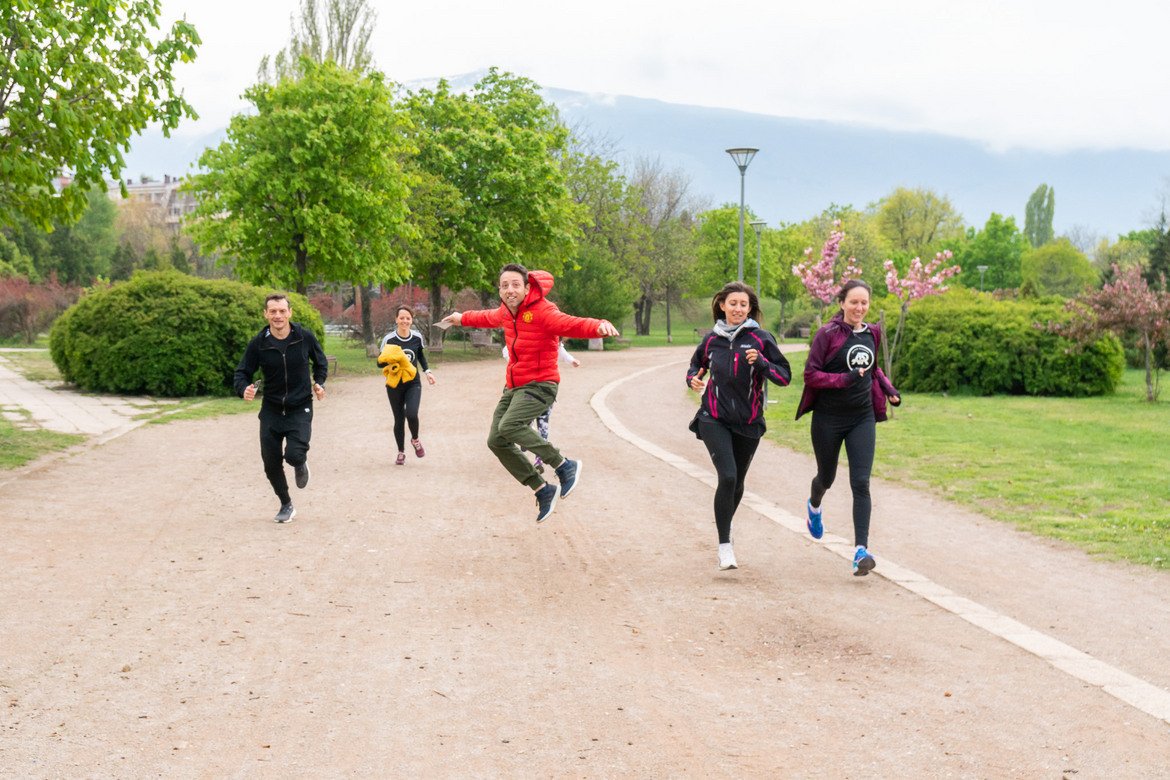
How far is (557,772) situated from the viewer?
12.7 ft

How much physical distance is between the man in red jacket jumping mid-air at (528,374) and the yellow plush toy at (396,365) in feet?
14.2

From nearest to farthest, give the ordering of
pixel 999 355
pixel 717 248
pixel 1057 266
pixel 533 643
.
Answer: pixel 533 643, pixel 999 355, pixel 717 248, pixel 1057 266

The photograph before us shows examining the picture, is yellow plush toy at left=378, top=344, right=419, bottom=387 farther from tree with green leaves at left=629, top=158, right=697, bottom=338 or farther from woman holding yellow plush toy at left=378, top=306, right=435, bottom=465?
tree with green leaves at left=629, top=158, right=697, bottom=338

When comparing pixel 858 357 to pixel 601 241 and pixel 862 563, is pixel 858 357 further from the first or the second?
pixel 601 241

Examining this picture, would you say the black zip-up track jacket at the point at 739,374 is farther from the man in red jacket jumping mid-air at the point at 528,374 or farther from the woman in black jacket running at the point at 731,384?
the man in red jacket jumping mid-air at the point at 528,374

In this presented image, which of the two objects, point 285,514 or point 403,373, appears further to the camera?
point 403,373

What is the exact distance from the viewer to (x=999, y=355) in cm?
2569

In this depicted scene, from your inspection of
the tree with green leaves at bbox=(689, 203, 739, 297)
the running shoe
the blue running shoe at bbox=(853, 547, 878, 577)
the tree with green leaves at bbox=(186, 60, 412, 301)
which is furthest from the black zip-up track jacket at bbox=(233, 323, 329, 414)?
the tree with green leaves at bbox=(689, 203, 739, 297)

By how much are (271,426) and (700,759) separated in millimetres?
6028

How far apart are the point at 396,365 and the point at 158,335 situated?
10.7m

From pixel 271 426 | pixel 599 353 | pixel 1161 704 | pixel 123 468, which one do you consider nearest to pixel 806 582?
pixel 1161 704

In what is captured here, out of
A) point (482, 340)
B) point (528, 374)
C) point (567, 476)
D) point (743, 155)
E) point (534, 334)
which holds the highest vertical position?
point (743, 155)

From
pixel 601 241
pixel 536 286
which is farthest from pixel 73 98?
pixel 601 241

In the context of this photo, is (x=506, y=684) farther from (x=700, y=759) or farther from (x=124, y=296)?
(x=124, y=296)
